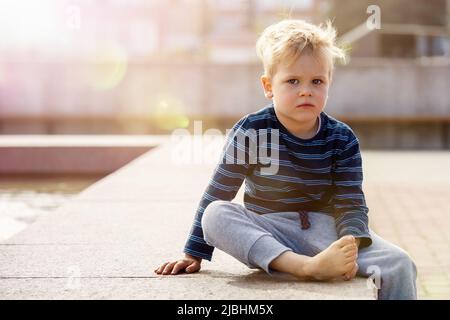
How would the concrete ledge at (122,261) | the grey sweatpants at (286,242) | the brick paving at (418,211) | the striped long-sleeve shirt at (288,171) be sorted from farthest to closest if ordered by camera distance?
the brick paving at (418,211), the striped long-sleeve shirt at (288,171), the grey sweatpants at (286,242), the concrete ledge at (122,261)

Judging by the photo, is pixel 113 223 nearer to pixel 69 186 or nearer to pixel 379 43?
pixel 69 186

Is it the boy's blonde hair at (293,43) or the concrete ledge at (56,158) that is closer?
the boy's blonde hair at (293,43)

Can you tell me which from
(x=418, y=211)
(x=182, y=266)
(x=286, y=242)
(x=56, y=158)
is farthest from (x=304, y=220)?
(x=56, y=158)

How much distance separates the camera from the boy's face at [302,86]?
8.63ft

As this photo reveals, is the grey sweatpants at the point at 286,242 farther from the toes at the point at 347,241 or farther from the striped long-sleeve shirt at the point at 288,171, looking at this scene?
the toes at the point at 347,241

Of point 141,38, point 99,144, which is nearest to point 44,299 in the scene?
point 99,144

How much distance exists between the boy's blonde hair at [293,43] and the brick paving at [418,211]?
4.53ft

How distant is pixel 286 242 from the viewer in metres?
2.76

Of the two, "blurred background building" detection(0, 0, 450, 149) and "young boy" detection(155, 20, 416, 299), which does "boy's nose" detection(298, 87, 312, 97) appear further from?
"blurred background building" detection(0, 0, 450, 149)

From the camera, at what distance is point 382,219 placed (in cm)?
545

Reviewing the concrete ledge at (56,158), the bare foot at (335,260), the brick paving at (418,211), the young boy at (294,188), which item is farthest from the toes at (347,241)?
the concrete ledge at (56,158)

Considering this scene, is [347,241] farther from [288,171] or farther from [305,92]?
[305,92]

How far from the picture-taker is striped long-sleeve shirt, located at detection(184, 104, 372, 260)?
2.73 meters
